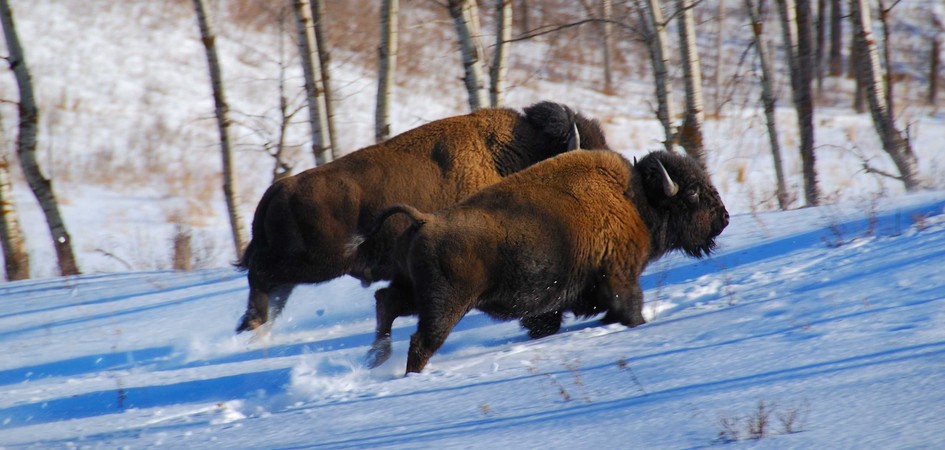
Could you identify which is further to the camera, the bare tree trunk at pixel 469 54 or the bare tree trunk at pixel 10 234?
the bare tree trunk at pixel 10 234

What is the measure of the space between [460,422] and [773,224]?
5.06 m

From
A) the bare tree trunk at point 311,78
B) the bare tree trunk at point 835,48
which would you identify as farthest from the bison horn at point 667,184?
the bare tree trunk at point 835,48

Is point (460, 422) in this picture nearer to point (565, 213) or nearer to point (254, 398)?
point (254, 398)

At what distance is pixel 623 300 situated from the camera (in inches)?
227

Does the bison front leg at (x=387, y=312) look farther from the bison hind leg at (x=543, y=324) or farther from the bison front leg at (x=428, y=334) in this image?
the bison hind leg at (x=543, y=324)

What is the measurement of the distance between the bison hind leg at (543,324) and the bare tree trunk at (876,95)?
21.7 ft

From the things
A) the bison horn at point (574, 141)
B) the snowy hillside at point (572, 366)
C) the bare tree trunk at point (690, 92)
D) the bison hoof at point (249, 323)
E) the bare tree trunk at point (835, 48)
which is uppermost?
the bare tree trunk at point (835, 48)

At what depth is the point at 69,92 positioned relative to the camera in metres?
26.5

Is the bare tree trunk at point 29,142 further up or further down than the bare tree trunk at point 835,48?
further down

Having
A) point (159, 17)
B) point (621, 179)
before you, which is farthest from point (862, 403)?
point (159, 17)

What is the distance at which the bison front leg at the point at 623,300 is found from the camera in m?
5.74

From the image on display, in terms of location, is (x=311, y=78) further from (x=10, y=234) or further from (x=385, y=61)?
(x=10, y=234)

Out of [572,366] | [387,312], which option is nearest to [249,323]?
[387,312]

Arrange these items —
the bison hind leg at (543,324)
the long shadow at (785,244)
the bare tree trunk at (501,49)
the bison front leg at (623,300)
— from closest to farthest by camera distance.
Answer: the bison front leg at (623,300), the bison hind leg at (543,324), the long shadow at (785,244), the bare tree trunk at (501,49)
